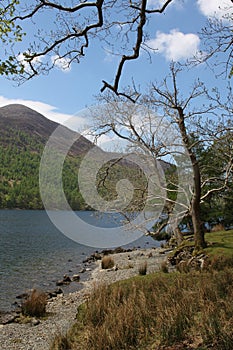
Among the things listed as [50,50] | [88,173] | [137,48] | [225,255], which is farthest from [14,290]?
[137,48]

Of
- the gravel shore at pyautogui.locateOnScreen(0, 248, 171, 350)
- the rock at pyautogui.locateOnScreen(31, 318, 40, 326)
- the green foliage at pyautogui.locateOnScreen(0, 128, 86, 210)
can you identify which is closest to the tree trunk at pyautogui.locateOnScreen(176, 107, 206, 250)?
the gravel shore at pyautogui.locateOnScreen(0, 248, 171, 350)

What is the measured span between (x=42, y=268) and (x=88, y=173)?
5.54 m

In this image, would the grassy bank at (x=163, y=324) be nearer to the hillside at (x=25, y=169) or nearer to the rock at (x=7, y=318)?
the rock at (x=7, y=318)

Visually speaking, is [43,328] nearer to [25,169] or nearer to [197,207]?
[197,207]

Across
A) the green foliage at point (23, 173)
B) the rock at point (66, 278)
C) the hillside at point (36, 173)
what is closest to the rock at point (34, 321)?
the rock at point (66, 278)

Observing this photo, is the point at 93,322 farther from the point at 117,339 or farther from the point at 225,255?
the point at 225,255

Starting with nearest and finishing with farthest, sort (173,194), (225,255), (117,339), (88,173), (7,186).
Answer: (117,339) → (225,255) → (88,173) → (173,194) → (7,186)

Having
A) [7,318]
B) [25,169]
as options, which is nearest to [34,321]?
[7,318]

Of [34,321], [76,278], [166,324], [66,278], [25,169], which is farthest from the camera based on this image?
[25,169]

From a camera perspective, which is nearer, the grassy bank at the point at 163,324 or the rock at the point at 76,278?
the grassy bank at the point at 163,324

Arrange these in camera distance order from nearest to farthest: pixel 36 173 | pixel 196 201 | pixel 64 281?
pixel 196 201
pixel 64 281
pixel 36 173

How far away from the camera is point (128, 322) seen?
5.04 meters

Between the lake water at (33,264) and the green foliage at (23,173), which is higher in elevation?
the green foliage at (23,173)

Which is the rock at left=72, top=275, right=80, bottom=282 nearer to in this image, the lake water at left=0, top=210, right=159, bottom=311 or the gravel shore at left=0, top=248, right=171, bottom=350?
the lake water at left=0, top=210, right=159, bottom=311
